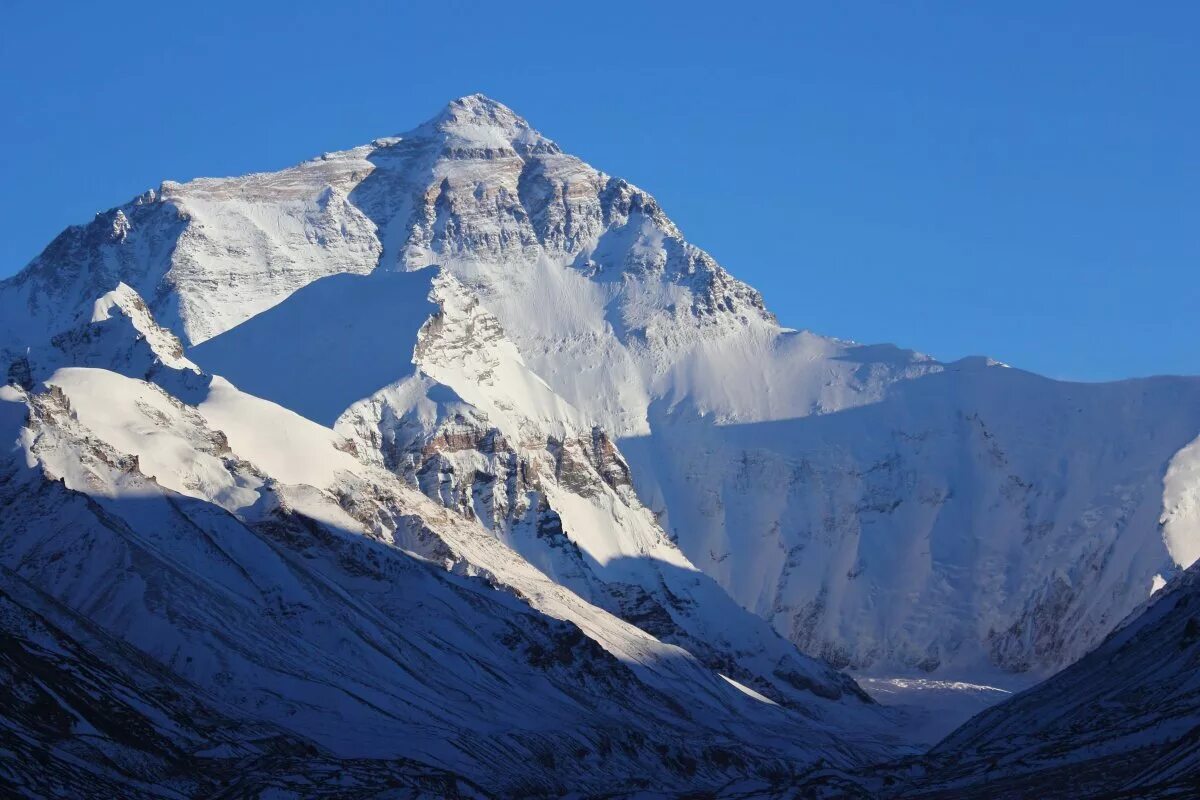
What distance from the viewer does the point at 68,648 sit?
184750 mm

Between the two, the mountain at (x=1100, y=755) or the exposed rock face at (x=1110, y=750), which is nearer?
the exposed rock face at (x=1110, y=750)

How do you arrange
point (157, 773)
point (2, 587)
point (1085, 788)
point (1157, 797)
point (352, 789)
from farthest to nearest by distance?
point (2, 587) < point (352, 789) < point (157, 773) < point (1085, 788) < point (1157, 797)

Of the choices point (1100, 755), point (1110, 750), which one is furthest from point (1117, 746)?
point (1100, 755)

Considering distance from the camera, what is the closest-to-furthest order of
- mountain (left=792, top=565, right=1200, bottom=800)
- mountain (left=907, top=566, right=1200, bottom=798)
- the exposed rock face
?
mountain (left=907, top=566, right=1200, bottom=798) < the exposed rock face < mountain (left=792, top=565, right=1200, bottom=800)

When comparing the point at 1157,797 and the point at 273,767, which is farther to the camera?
the point at 273,767

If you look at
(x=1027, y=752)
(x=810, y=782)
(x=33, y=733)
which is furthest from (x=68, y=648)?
(x=1027, y=752)

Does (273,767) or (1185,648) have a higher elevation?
(1185,648)

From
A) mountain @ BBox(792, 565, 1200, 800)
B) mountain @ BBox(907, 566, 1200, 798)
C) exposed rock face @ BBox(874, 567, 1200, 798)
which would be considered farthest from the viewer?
mountain @ BBox(792, 565, 1200, 800)

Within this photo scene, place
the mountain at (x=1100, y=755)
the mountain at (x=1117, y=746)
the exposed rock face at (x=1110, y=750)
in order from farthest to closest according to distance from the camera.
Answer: the mountain at (x=1100, y=755) → the exposed rock face at (x=1110, y=750) → the mountain at (x=1117, y=746)

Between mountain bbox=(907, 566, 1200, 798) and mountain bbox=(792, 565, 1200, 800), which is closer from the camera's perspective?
mountain bbox=(907, 566, 1200, 798)

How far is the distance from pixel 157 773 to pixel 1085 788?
199ft

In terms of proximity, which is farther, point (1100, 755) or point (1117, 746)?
point (1117, 746)

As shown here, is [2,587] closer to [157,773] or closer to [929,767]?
[157,773]

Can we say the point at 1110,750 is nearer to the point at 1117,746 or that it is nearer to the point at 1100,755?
the point at 1117,746
